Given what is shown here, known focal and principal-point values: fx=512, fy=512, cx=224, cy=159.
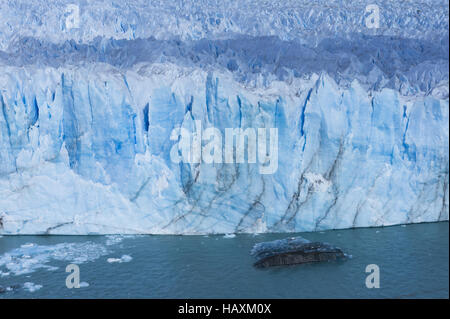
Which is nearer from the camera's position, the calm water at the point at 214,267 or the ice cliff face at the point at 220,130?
the calm water at the point at 214,267

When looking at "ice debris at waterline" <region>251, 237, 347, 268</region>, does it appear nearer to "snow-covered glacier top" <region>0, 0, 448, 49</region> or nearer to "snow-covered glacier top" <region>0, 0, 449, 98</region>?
"snow-covered glacier top" <region>0, 0, 449, 98</region>

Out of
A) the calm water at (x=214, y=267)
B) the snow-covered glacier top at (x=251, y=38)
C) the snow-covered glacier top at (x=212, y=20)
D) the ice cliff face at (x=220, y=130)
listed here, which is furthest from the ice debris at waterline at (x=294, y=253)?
the snow-covered glacier top at (x=212, y=20)

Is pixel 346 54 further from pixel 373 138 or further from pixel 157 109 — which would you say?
pixel 157 109

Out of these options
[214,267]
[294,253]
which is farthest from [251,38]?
[214,267]

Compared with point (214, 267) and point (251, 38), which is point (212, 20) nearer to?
point (251, 38)

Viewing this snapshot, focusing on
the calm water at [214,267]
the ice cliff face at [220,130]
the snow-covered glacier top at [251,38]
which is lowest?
the calm water at [214,267]

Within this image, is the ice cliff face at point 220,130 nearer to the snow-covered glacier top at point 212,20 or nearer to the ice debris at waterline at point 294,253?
the ice debris at waterline at point 294,253

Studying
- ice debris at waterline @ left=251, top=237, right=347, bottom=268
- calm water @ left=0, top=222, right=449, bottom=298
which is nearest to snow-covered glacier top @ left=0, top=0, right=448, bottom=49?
calm water @ left=0, top=222, right=449, bottom=298

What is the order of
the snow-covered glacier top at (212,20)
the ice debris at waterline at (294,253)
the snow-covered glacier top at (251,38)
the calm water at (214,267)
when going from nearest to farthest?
the calm water at (214,267) < the ice debris at waterline at (294,253) < the snow-covered glacier top at (251,38) < the snow-covered glacier top at (212,20)
